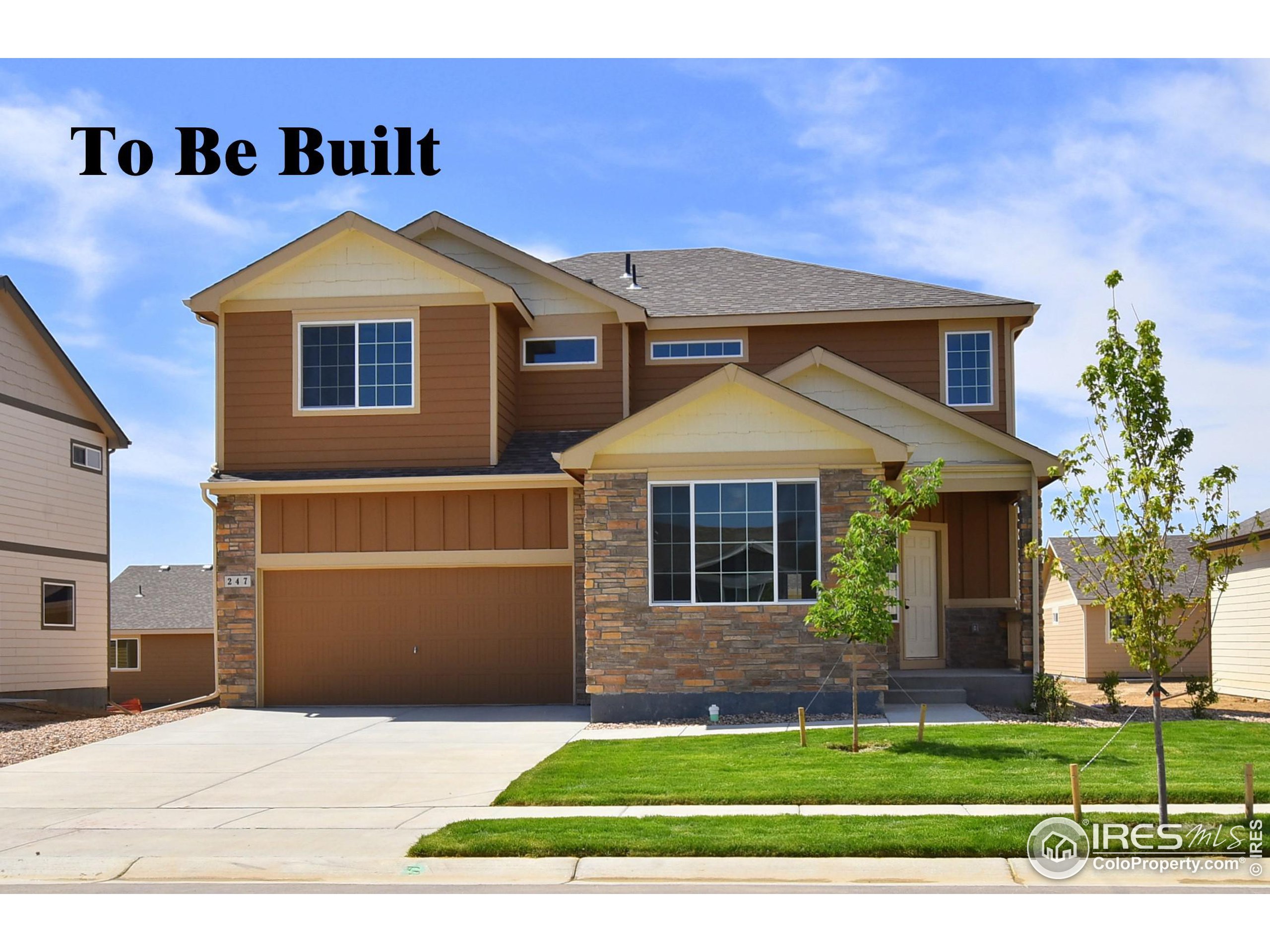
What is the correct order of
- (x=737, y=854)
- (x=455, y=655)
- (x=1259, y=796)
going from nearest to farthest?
(x=737, y=854) < (x=1259, y=796) < (x=455, y=655)

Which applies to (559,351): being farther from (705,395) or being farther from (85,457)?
(85,457)

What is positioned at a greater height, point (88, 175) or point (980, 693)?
point (88, 175)

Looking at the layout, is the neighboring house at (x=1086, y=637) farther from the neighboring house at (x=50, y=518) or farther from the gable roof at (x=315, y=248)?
the neighboring house at (x=50, y=518)

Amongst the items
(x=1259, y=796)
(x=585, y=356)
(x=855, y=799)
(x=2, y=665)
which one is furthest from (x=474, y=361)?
(x=1259, y=796)

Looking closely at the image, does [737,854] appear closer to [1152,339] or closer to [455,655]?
[1152,339]

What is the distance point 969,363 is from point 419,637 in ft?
33.9

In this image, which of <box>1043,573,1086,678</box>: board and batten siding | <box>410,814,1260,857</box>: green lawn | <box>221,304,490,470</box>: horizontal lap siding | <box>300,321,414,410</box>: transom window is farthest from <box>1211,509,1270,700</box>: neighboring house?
<box>300,321,414,410</box>: transom window

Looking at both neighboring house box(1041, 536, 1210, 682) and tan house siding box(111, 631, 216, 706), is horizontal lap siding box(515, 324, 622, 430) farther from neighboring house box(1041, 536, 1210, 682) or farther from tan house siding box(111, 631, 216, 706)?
tan house siding box(111, 631, 216, 706)

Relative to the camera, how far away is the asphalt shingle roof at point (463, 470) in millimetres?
19375

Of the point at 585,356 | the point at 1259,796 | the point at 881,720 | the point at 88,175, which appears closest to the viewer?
the point at 1259,796

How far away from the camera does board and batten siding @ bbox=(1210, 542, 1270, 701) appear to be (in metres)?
22.0

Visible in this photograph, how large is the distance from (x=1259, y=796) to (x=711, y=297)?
14.0m

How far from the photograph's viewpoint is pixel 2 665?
71.1ft

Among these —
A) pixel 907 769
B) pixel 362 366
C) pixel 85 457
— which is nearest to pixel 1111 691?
pixel 907 769
